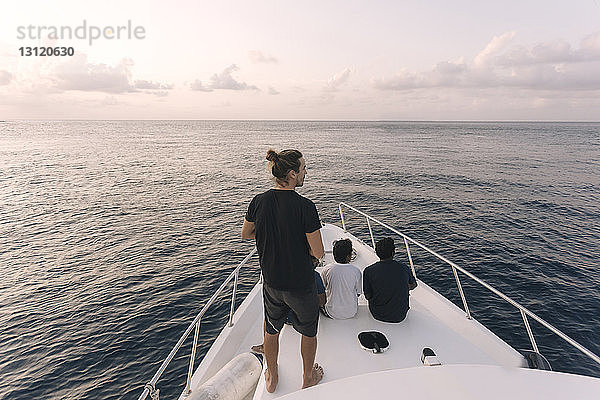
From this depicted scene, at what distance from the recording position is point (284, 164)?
2.53m

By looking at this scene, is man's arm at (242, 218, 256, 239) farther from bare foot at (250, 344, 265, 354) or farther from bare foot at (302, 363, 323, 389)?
bare foot at (250, 344, 265, 354)

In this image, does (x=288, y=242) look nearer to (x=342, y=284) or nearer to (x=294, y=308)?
(x=294, y=308)

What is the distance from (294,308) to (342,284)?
1.28 metres

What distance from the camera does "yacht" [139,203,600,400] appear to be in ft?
5.24

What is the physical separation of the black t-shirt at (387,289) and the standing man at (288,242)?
4.39ft

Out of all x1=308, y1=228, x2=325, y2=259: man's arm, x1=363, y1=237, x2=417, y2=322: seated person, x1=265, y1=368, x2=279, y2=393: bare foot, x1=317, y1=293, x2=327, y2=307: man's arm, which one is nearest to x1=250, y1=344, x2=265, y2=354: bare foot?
x1=317, y1=293, x2=327, y2=307: man's arm

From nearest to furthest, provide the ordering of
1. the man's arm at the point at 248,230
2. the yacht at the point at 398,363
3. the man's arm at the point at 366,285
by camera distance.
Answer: the yacht at the point at 398,363 → the man's arm at the point at 248,230 → the man's arm at the point at 366,285

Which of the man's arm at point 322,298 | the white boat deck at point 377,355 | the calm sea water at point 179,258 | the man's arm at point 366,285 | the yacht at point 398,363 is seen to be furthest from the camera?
the calm sea water at point 179,258

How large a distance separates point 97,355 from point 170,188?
19.9 metres

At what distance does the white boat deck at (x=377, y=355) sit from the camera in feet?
10.8

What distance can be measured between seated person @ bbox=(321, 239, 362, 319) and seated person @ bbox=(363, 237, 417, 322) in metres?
0.20

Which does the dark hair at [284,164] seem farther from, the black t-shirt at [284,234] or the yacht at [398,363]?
the yacht at [398,363]

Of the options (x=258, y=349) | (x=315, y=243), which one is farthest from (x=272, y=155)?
(x=258, y=349)

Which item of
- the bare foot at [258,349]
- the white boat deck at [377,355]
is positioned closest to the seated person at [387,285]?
the white boat deck at [377,355]
